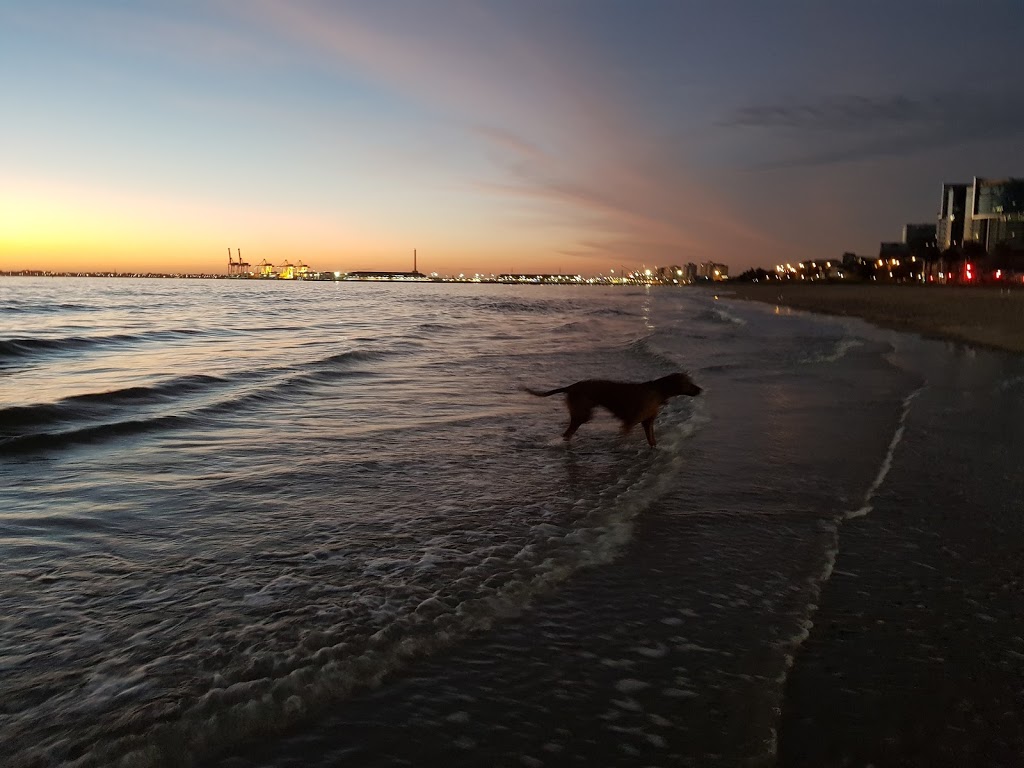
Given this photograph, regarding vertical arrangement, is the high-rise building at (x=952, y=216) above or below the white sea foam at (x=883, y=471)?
above

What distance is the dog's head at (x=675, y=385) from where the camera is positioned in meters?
7.46

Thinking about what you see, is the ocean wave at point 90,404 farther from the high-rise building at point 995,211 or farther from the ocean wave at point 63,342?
the high-rise building at point 995,211

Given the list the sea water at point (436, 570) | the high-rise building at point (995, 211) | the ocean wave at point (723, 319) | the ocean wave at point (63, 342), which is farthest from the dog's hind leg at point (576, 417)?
the high-rise building at point (995, 211)

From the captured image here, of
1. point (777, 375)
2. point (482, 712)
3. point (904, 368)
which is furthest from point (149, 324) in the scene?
point (482, 712)

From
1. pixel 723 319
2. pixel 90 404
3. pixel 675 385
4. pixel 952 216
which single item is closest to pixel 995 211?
pixel 952 216

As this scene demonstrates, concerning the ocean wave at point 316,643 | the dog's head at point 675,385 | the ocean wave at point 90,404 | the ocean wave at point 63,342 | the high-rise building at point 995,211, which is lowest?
the ocean wave at point 316,643

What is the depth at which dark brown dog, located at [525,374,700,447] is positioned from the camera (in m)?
7.23

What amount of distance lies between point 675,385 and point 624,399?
0.71 meters

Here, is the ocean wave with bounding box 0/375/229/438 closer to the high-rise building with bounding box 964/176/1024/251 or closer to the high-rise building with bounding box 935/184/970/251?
the high-rise building with bounding box 964/176/1024/251

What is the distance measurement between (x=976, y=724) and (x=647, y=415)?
191 inches

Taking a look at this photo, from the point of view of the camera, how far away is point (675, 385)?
7535 mm

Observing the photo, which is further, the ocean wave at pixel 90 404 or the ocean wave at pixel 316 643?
the ocean wave at pixel 90 404

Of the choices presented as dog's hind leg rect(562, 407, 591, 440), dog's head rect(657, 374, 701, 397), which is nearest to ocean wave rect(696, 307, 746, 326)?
dog's head rect(657, 374, 701, 397)

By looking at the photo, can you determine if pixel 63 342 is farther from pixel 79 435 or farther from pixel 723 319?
pixel 723 319
